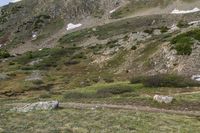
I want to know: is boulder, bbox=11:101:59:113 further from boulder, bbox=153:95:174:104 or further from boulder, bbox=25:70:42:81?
boulder, bbox=25:70:42:81

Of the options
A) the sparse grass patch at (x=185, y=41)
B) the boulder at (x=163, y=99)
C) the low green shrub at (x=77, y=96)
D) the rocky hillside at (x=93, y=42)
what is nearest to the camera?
the boulder at (x=163, y=99)

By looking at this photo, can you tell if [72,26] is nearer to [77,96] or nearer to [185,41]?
[185,41]

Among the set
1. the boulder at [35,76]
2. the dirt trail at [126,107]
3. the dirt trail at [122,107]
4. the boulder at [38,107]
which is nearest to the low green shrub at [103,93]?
the dirt trail at [122,107]

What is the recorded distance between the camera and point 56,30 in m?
141

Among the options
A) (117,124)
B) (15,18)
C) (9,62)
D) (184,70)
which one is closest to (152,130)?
(117,124)

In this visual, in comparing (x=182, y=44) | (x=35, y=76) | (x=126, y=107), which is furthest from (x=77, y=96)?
(x=35, y=76)

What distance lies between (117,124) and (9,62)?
73.4 metres

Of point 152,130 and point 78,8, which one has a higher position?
point 78,8

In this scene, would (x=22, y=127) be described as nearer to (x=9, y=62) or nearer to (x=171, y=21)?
(x=9, y=62)

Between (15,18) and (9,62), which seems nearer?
(9,62)

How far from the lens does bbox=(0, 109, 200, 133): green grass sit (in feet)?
94.9

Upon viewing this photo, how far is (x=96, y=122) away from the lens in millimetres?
31219

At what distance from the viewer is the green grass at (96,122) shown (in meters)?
28.9

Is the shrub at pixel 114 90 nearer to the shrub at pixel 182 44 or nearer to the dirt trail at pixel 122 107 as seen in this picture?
the dirt trail at pixel 122 107
